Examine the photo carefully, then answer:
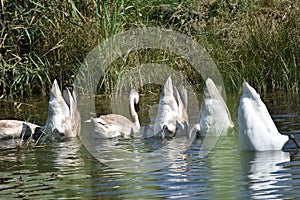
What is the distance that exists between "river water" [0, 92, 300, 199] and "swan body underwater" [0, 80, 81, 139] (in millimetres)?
239

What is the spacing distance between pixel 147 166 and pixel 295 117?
3110 mm

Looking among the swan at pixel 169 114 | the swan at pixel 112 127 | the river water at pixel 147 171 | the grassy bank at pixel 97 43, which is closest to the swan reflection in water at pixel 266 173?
the river water at pixel 147 171

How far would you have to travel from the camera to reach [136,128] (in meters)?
9.95

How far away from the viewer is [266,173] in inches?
269

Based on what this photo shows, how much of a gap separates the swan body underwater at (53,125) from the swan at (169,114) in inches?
38.5

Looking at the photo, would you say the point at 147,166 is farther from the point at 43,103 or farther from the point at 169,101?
the point at 43,103

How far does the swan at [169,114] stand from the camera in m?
9.48

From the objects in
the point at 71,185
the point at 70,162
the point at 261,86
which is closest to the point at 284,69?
the point at 261,86

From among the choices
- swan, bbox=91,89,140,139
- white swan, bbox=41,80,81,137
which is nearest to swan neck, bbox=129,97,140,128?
swan, bbox=91,89,140,139

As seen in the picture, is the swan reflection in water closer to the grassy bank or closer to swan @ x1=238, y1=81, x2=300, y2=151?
swan @ x1=238, y1=81, x2=300, y2=151

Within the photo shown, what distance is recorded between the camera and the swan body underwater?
9.66m

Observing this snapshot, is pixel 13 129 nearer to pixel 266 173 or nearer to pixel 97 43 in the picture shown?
pixel 97 43

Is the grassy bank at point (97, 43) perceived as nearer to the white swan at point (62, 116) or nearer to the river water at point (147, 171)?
the white swan at point (62, 116)

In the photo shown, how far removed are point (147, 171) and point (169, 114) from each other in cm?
256
